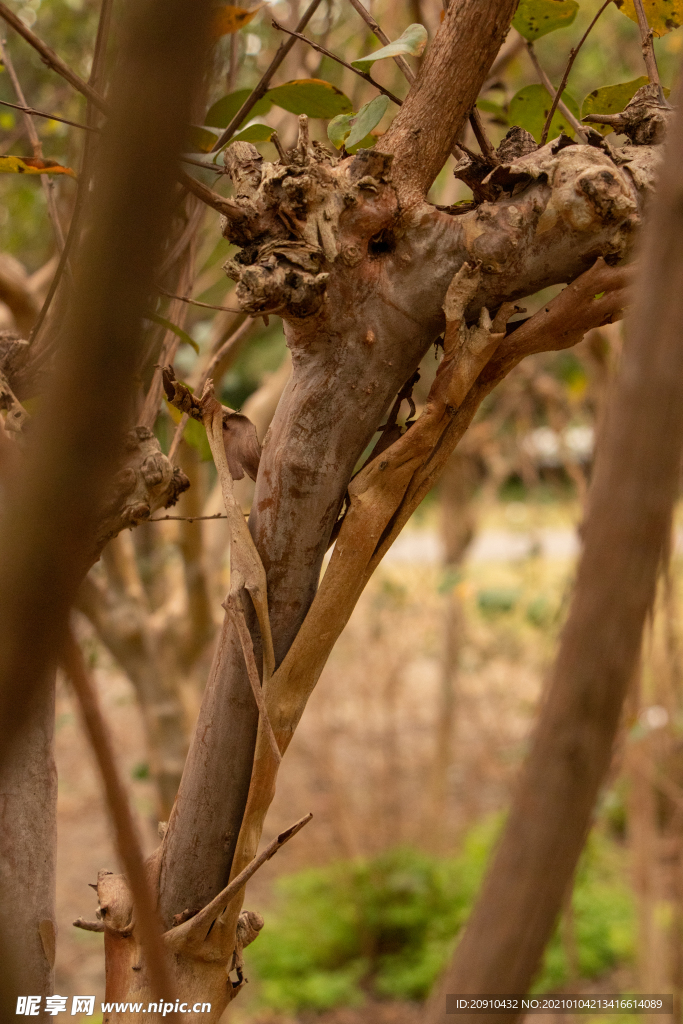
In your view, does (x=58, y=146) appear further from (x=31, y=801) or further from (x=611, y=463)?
(x=611, y=463)

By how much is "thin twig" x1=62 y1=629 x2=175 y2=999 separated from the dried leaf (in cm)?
28

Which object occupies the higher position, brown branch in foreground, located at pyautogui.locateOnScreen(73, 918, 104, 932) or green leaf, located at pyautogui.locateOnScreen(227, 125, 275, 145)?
green leaf, located at pyautogui.locateOnScreen(227, 125, 275, 145)

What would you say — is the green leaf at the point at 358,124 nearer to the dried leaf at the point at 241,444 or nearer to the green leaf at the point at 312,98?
the green leaf at the point at 312,98

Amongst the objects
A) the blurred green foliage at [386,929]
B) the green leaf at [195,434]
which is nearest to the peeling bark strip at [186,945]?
the green leaf at [195,434]

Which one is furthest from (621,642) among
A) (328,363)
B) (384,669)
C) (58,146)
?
(384,669)

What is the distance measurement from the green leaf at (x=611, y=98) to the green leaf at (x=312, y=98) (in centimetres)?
19

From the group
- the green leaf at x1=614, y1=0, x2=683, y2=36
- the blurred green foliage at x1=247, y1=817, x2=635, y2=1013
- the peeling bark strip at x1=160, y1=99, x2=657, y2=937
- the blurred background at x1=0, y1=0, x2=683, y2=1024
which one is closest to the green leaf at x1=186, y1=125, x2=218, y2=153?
the blurred background at x1=0, y1=0, x2=683, y2=1024

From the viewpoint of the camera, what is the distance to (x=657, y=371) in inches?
7.8

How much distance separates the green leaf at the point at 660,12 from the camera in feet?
1.92

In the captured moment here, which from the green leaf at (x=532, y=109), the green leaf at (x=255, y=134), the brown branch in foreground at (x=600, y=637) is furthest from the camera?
the green leaf at (x=532, y=109)

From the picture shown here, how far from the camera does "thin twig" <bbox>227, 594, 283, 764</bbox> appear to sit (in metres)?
0.42

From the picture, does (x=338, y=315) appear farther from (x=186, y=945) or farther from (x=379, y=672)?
(x=379, y=672)

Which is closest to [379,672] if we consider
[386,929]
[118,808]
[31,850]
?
[386,929]

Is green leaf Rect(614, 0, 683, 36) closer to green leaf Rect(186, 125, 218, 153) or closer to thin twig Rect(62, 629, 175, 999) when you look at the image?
green leaf Rect(186, 125, 218, 153)
